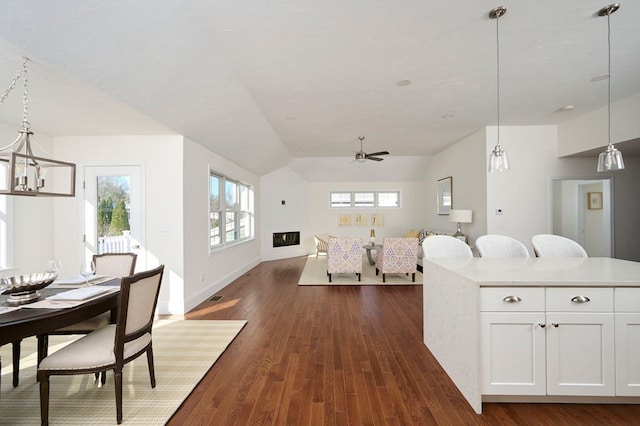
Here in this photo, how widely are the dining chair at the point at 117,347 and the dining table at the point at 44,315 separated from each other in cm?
20

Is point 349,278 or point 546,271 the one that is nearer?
point 546,271

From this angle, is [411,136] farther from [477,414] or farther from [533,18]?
[477,414]

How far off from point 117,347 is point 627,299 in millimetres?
3353

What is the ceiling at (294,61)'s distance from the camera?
1922 mm

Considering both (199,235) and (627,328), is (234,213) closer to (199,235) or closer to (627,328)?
(199,235)

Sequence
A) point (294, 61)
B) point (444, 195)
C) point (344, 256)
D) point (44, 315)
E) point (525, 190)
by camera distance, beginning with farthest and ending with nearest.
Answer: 1. point (444, 195)
2. point (344, 256)
3. point (525, 190)
4. point (294, 61)
5. point (44, 315)

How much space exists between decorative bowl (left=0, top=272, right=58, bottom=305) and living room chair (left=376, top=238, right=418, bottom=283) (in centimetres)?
466

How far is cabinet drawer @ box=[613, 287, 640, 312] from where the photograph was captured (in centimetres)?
176

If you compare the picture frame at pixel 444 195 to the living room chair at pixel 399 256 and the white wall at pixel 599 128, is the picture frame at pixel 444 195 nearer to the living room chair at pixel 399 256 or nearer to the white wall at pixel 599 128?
the living room chair at pixel 399 256

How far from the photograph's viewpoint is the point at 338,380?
7.13 feet

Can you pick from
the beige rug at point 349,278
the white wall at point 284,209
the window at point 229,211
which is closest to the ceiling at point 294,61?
the window at point 229,211

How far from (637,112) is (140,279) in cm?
609

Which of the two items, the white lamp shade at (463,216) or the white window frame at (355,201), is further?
the white window frame at (355,201)

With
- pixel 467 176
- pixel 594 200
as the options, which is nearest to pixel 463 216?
pixel 467 176
